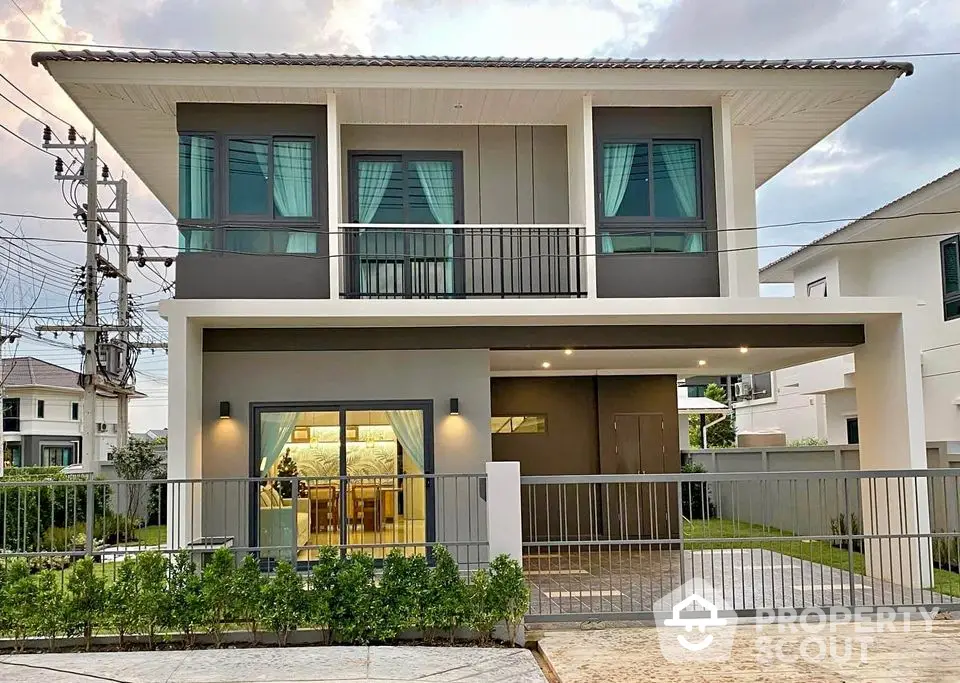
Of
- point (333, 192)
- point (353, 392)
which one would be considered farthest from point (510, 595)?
point (333, 192)

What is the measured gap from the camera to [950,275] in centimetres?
1558

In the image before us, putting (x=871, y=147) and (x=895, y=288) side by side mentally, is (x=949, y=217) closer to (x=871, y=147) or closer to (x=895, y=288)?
(x=895, y=288)

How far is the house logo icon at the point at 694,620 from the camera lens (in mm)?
7816

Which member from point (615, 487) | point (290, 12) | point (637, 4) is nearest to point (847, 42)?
point (637, 4)

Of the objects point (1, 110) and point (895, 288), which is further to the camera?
point (1, 110)

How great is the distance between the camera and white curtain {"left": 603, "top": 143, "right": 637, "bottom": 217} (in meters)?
11.3

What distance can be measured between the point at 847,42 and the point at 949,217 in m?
12.6

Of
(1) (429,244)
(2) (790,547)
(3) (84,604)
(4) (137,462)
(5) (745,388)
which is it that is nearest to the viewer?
(3) (84,604)

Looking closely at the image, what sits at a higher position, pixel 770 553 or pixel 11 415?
pixel 11 415

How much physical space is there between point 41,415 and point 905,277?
34.1 metres

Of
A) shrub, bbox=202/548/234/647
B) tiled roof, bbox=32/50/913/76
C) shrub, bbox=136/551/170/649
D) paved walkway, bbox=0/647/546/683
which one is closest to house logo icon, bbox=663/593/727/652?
paved walkway, bbox=0/647/546/683

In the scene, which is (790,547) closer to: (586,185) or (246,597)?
(586,185)

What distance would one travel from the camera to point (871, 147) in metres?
37.3

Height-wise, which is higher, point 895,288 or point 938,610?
point 895,288
